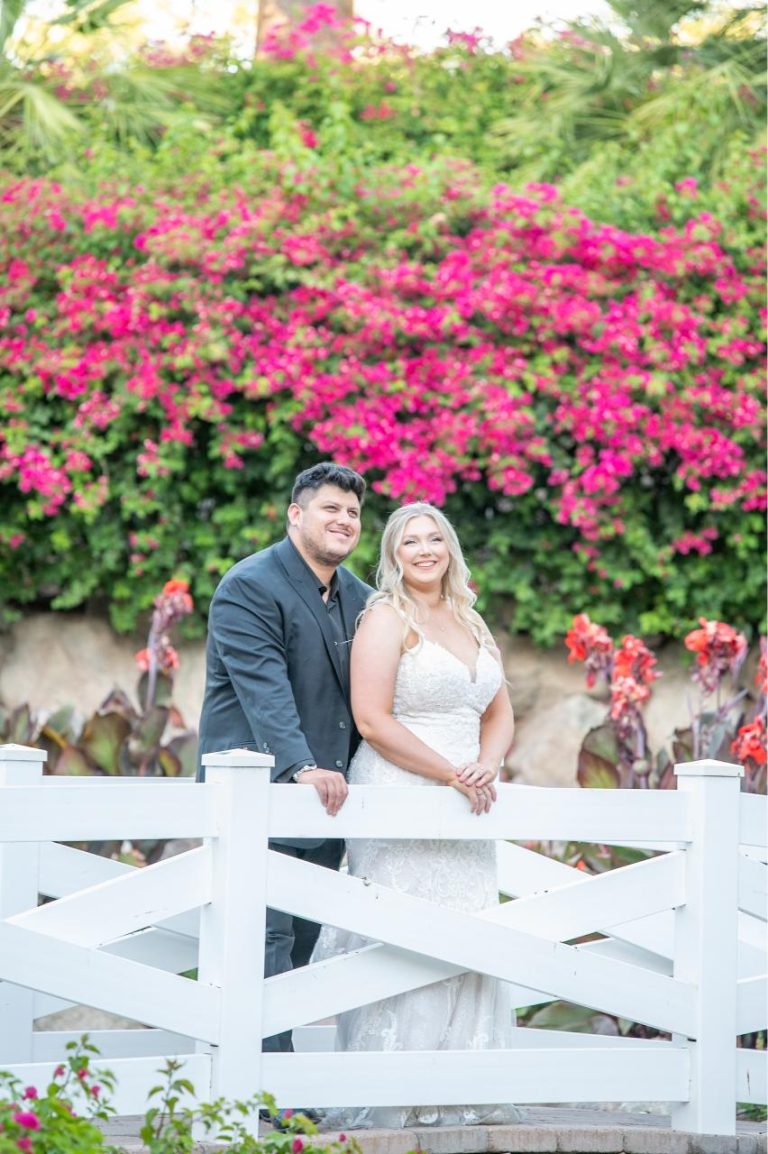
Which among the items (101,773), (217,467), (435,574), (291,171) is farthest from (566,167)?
(435,574)

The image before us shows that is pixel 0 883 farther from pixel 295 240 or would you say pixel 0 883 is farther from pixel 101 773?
pixel 295 240

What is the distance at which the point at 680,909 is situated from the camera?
414 centimetres

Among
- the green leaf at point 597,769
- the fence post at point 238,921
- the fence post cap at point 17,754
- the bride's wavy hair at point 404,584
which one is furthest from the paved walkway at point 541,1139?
the green leaf at point 597,769

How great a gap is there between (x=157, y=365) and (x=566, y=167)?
3.83m

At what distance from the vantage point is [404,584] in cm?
426

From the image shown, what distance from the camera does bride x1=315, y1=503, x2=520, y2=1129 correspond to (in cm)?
397

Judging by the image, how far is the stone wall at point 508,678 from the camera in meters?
9.11

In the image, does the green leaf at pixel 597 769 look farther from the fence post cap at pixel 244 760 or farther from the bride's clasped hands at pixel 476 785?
A: the fence post cap at pixel 244 760

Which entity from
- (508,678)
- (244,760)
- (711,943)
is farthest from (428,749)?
(508,678)

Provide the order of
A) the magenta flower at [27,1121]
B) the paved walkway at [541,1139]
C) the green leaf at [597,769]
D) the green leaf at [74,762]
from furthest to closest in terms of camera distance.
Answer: the green leaf at [74,762]
the green leaf at [597,769]
the paved walkway at [541,1139]
the magenta flower at [27,1121]

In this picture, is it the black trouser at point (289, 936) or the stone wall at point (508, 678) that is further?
the stone wall at point (508, 678)

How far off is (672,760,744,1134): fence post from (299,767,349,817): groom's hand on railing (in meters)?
1.08

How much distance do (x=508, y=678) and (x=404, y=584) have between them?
17.9 ft

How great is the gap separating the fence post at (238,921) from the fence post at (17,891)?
90cm
